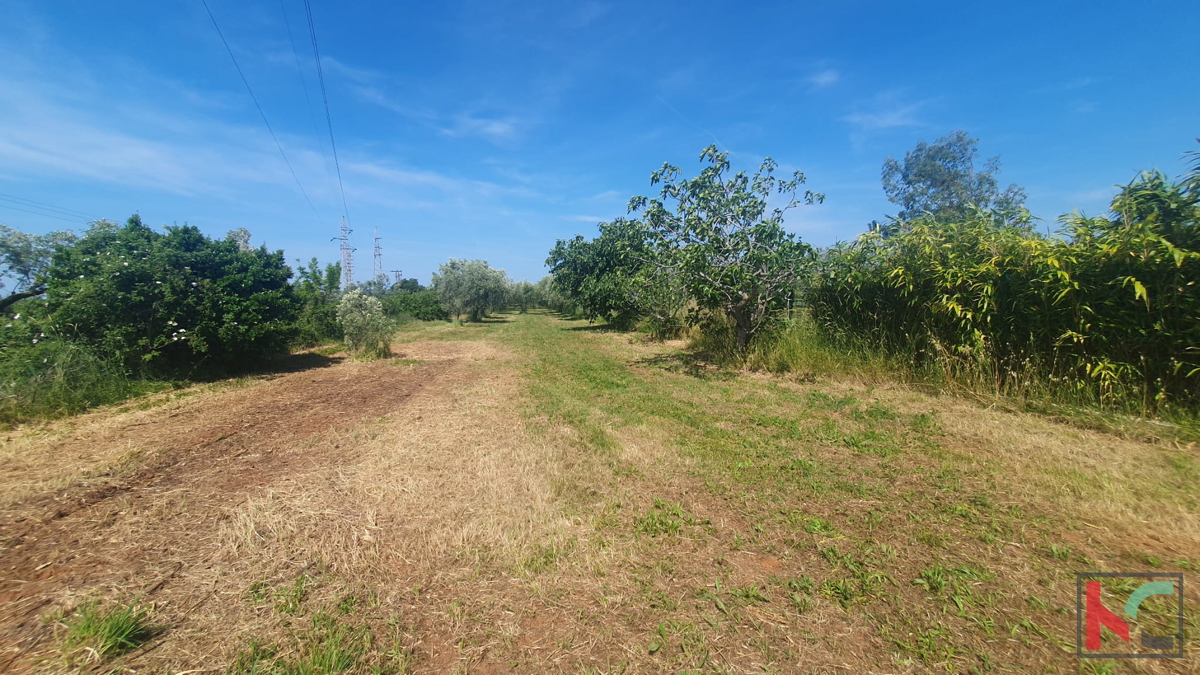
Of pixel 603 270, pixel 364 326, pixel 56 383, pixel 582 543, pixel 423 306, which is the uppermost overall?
pixel 603 270

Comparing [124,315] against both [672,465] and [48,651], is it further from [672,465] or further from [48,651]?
[672,465]

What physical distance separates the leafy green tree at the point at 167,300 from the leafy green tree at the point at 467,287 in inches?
730

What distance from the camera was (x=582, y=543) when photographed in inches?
109

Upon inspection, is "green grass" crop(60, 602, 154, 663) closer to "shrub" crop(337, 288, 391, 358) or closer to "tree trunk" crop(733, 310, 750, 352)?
"tree trunk" crop(733, 310, 750, 352)

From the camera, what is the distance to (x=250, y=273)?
29.6ft

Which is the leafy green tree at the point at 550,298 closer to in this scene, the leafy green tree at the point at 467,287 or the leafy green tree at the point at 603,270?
the leafy green tree at the point at 467,287

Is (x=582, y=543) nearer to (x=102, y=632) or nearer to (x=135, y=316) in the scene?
(x=102, y=632)

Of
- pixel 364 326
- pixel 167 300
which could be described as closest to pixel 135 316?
pixel 167 300

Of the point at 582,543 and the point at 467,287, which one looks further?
the point at 467,287

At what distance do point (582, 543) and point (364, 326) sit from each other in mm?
11097

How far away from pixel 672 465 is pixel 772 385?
3.87 m

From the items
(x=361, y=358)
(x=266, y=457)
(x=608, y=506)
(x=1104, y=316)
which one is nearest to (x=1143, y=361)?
(x=1104, y=316)

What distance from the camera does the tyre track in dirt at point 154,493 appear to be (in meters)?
2.32
